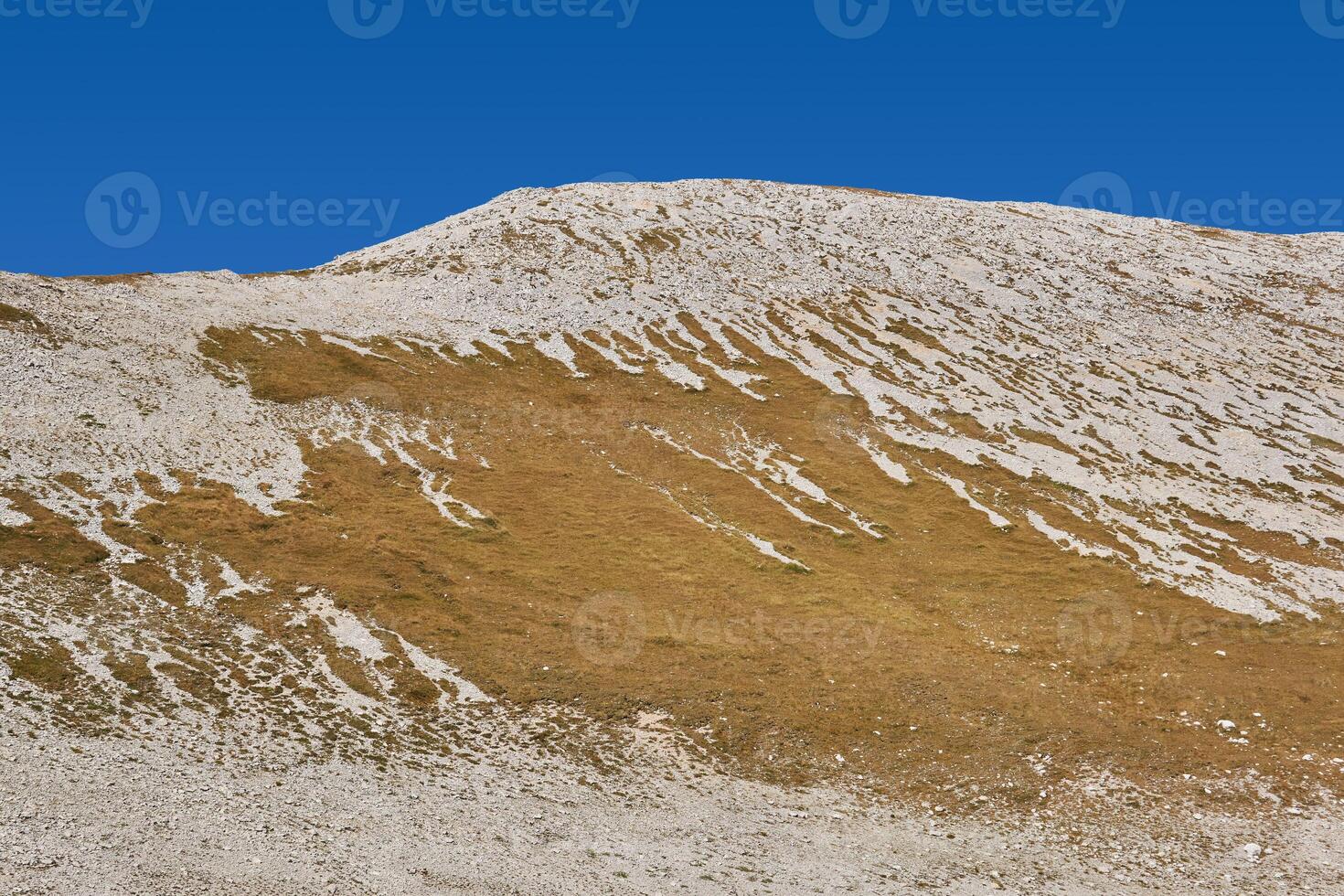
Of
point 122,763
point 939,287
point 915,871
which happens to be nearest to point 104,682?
point 122,763

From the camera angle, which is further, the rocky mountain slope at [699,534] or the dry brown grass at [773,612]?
the dry brown grass at [773,612]

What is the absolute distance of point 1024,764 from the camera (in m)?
31.8

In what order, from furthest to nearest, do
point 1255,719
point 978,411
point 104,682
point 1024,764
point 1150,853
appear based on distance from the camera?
point 978,411 → point 1255,719 → point 1024,764 → point 104,682 → point 1150,853

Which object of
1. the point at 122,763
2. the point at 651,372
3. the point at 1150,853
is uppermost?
the point at 651,372

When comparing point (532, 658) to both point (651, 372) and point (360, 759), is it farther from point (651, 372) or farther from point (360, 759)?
point (651, 372)

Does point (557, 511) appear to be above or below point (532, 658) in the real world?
above

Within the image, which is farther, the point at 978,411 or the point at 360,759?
the point at 978,411

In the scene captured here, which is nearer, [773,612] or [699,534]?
[773,612]

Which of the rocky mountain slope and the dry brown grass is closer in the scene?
the rocky mountain slope

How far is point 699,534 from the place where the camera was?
163 ft

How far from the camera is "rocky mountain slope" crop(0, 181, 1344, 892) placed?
101 ft

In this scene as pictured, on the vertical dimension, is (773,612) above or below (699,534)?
below

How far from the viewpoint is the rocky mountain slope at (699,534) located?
30656 millimetres

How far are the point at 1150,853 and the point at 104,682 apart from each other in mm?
34610
